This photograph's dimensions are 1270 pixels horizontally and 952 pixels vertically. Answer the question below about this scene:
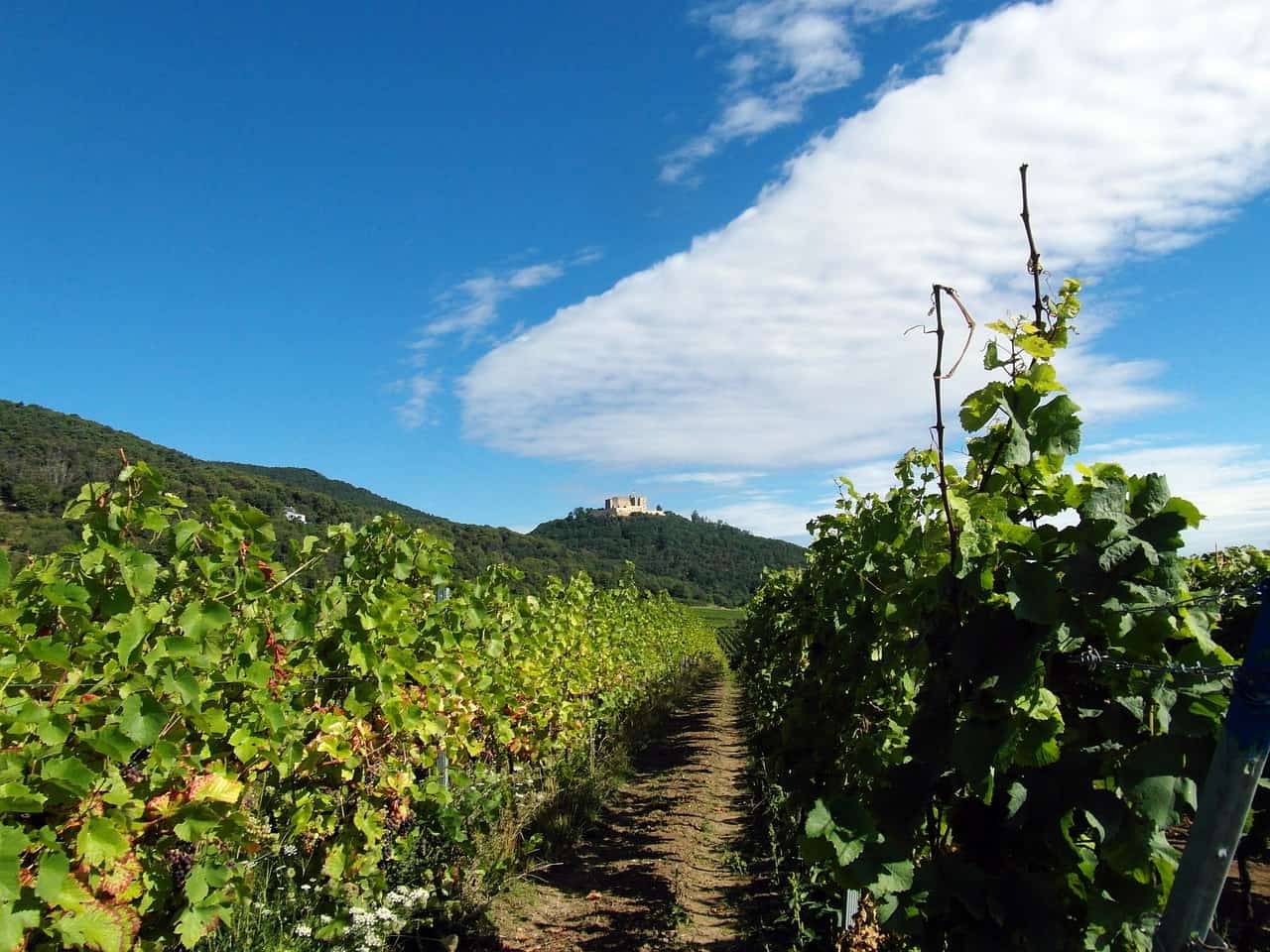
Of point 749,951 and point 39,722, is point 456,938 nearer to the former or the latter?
point 749,951

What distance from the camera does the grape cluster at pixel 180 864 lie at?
113 inches

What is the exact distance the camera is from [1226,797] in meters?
1.36

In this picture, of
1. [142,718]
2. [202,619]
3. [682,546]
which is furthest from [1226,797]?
[682,546]

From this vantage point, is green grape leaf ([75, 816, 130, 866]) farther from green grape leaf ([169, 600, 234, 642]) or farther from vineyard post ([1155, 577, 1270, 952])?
vineyard post ([1155, 577, 1270, 952])

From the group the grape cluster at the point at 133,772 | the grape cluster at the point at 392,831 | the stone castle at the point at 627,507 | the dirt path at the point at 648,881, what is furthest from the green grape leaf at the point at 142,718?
the stone castle at the point at 627,507

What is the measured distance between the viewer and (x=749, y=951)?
425cm

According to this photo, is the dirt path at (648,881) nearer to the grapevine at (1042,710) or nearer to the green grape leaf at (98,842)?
the green grape leaf at (98,842)

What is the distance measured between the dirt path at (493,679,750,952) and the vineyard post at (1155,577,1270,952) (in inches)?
136

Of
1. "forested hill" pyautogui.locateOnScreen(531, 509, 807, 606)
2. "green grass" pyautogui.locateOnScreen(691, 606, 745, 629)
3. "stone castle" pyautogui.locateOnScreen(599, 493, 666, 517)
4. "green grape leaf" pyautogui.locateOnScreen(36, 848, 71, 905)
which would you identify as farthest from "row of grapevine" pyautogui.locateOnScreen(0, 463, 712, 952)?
"stone castle" pyautogui.locateOnScreen(599, 493, 666, 517)

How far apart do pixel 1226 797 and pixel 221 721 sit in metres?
2.67

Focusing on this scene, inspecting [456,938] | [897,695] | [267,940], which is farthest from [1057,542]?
[456,938]

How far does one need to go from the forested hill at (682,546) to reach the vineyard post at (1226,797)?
66605mm

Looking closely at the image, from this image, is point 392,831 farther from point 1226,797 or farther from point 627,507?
point 627,507

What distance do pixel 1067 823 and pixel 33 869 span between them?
2.65m
